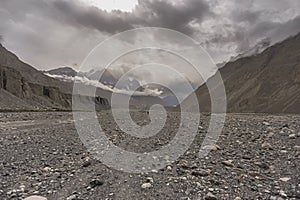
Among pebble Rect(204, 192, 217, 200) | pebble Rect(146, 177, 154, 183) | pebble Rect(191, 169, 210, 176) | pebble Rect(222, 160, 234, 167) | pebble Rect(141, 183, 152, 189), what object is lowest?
pebble Rect(141, 183, 152, 189)

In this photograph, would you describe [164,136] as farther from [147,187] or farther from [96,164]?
[147,187]

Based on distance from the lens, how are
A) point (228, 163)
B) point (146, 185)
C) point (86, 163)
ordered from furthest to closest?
point (86, 163) < point (228, 163) < point (146, 185)

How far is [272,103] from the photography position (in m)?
179

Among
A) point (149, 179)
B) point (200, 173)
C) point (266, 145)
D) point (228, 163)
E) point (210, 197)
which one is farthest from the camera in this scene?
point (266, 145)

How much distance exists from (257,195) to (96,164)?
5068 mm

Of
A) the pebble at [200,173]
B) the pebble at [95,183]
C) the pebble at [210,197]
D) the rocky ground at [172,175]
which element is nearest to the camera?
the pebble at [210,197]

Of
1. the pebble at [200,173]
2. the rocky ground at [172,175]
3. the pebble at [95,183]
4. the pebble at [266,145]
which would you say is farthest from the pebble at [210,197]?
the pebble at [266,145]

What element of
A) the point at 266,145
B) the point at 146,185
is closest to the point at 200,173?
the point at 146,185

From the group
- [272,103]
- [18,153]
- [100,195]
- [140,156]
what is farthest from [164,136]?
[272,103]

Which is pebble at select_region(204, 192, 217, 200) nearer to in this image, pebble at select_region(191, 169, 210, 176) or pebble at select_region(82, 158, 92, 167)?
pebble at select_region(191, 169, 210, 176)

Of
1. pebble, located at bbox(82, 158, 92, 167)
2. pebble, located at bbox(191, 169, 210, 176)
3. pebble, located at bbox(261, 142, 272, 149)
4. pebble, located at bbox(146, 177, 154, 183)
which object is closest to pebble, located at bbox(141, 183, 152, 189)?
pebble, located at bbox(146, 177, 154, 183)

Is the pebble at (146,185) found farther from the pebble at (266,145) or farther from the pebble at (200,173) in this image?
the pebble at (266,145)

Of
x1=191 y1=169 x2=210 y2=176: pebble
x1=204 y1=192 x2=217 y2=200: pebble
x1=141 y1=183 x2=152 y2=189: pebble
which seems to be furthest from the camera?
x1=191 y1=169 x2=210 y2=176: pebble

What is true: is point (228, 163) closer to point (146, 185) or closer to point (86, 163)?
point (146, 185)
